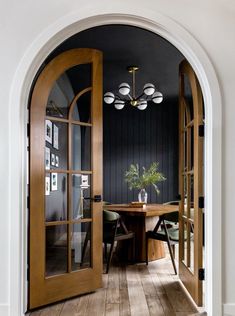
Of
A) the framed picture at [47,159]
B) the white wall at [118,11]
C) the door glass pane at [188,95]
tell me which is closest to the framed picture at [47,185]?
the framed picture at [47,159]

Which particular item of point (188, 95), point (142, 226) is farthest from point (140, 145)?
point (188, 95)

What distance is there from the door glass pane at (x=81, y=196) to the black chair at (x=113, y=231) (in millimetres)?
968

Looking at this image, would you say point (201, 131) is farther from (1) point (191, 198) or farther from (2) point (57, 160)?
(2) point (57, 160)

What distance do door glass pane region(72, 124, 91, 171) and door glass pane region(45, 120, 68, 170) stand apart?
9 centimetres

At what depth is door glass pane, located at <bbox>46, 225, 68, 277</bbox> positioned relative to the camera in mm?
3430

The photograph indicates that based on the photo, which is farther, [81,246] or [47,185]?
[81,246]

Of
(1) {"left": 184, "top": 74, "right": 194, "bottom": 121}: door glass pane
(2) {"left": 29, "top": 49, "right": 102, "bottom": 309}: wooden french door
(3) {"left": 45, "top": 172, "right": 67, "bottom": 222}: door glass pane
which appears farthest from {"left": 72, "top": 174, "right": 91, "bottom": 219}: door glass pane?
(1) {"left": 184, "top": 74, "right": 194, "bottom": 121}: door glass pane

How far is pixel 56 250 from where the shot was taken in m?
3.49

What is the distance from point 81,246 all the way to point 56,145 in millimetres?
1008
